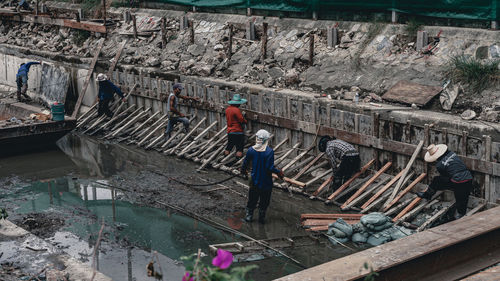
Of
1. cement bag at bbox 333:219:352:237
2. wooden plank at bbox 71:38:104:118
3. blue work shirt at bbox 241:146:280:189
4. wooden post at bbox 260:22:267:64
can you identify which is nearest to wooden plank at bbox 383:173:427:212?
cement bag at bbox 333:219:352:237

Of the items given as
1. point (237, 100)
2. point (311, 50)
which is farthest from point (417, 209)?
point (311, 50)

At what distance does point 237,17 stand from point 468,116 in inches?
389

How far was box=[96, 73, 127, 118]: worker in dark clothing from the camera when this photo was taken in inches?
714

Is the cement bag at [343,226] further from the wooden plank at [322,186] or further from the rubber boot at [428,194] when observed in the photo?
the wooden plank at [322,186]

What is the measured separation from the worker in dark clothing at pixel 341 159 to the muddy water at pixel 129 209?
64 cm

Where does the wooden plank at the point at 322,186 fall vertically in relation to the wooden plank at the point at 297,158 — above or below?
below

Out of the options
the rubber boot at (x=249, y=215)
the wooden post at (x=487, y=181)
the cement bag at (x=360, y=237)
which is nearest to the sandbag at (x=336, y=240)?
the cement bag at (x=360, y=237)

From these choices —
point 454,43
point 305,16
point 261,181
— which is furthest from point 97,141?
point 454,43

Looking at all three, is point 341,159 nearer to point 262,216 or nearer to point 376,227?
point 262,216

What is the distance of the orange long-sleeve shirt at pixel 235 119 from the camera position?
1438 cm

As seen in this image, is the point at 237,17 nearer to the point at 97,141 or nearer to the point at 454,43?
the point at 97,141

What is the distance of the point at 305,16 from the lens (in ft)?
60.1

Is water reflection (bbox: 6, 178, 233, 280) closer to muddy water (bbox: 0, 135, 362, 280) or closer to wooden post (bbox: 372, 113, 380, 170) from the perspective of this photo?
muddy water (bbox: 0, 135, 362, 280)

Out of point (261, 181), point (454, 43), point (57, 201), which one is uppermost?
point (454, 43)
